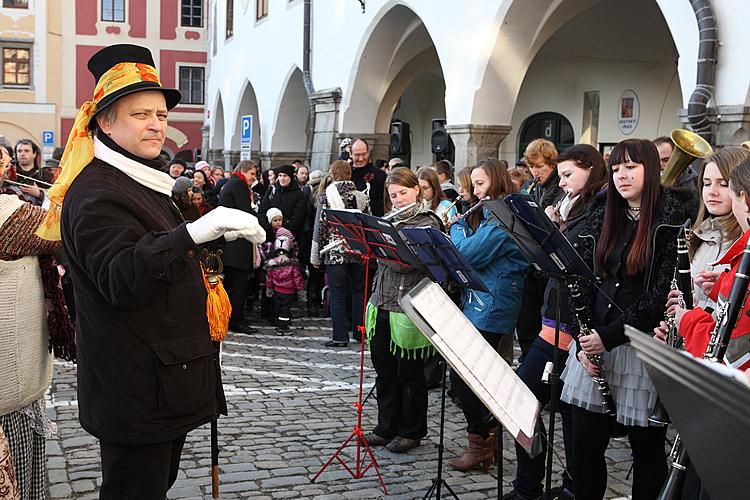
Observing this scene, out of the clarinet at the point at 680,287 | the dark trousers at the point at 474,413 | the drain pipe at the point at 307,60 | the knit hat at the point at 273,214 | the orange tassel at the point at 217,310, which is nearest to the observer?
the clarinet at the point at 680,287

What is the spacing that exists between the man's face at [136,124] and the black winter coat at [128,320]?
0.11 metres

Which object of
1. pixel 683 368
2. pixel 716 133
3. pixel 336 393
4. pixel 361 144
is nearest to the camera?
pixel 683 368

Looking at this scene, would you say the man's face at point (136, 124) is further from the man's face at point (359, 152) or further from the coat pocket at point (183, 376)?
the man's face at point (359, 152)

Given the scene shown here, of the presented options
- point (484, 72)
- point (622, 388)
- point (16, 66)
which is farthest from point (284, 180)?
point (16, 66)

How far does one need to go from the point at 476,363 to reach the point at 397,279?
234 cm

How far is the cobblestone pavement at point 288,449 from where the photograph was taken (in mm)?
4918

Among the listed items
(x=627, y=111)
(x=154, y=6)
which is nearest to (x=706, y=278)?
(x=627, y=111)

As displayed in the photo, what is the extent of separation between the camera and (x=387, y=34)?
51.9ft

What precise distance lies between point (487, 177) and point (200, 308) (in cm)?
292

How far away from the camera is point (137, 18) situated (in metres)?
37.0

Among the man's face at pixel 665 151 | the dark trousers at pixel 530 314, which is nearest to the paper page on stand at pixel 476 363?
the dark trousers at pixel 530 314

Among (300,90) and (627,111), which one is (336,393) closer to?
(627,111)

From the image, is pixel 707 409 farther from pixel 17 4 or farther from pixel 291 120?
pixel 17 4

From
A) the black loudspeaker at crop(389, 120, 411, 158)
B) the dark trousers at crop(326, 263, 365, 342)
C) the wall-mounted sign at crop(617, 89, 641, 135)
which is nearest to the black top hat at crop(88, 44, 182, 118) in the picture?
the dark trousers at crop(326, 263, 365, 342)
